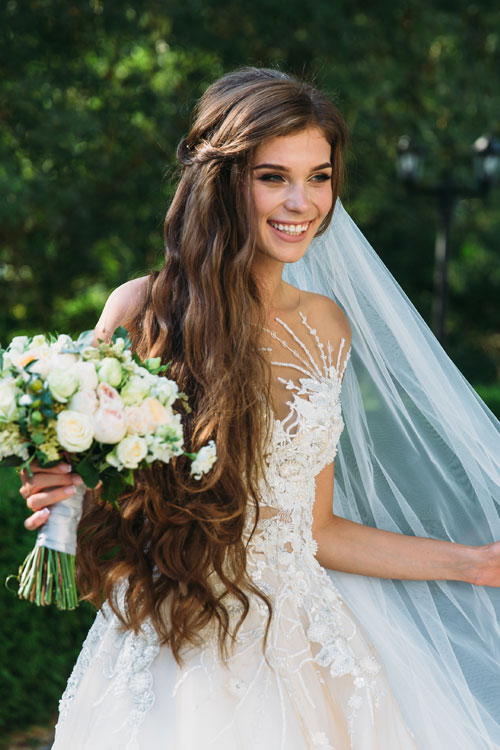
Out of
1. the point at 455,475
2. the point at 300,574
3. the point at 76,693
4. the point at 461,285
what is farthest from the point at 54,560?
the point at 461,285

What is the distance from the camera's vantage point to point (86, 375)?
1859mm

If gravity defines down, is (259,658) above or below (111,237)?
below

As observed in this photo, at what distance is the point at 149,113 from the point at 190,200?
29.6 feet

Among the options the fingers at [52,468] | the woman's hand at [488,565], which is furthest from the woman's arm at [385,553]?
the fingers at [52,468]

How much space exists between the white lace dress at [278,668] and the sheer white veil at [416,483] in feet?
0.44

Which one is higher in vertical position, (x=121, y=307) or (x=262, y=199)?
(x=262, y=199)

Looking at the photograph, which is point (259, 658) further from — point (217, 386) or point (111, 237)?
point (111, 237)

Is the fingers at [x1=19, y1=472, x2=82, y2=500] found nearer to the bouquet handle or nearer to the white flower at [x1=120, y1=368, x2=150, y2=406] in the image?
the bouquet handle

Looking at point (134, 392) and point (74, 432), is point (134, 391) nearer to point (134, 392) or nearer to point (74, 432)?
point (134, 392)

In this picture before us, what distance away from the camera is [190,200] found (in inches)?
97.7

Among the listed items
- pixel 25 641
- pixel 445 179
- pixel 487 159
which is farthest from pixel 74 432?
pixel 445 179

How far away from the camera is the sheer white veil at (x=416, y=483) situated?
245 centimetres

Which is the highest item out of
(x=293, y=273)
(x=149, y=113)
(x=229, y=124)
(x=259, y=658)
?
(x=149, y=113)

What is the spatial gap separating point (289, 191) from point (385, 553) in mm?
1021
